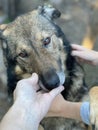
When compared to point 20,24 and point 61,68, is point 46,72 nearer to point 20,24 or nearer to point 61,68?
point 61,68

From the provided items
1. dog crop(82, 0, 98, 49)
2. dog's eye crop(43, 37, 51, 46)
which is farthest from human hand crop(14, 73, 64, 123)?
dog crop(82, 0, 98, 49)

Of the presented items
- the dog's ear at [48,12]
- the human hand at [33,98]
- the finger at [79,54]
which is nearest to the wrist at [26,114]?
the human hand at [33,98]

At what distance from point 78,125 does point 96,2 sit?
2473 millimetres

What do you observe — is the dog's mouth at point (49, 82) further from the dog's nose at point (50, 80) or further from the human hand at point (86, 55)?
the human hand at point (86, 55)

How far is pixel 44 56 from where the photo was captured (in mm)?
2488

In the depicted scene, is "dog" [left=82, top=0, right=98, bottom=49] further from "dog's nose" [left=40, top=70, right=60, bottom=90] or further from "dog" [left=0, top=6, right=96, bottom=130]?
"dog's nose" [left=40, top=70, right=60, bottom=90]

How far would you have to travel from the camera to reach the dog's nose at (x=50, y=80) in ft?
7.67

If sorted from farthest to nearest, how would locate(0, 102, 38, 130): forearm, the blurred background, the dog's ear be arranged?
1. the blurred background
2. the dog's ear
3. locate(0, 102, 38, 130): forearm

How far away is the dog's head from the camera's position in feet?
8.02

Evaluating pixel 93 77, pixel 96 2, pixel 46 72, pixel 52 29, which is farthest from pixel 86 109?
pixel 96 2

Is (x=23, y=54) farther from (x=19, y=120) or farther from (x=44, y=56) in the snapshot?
(x=19, y=120)

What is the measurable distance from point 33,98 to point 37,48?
585 millimetres

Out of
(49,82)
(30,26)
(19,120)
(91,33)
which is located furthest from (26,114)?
(91,33)

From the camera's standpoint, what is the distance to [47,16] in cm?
280
